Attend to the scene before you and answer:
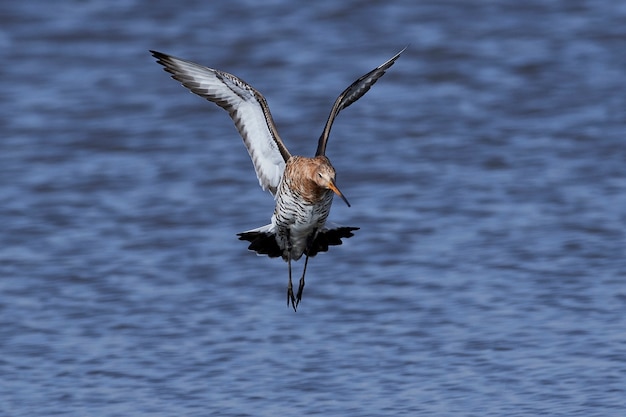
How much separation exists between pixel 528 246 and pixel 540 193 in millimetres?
1072

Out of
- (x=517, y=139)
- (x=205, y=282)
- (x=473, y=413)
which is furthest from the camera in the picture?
(x=517, y=139)

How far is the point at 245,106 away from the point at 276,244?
803mm

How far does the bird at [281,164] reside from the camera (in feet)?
24.9

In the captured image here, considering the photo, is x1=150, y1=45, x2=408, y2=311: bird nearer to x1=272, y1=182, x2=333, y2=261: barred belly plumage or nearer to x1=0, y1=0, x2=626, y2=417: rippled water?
x1=272, y1=182, x2=333, y2=261: barred belly plumage

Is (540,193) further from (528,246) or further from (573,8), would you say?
(573,8)

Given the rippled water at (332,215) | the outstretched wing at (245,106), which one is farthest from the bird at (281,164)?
the rippled water at (332,215)

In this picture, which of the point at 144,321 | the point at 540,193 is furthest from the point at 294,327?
the point at 540,193

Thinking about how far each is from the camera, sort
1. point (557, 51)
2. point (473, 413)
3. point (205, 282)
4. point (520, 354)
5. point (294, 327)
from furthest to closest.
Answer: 1. point (557, 51)
2. point (205, 282)
3. point (294, 327)
4. point (520, 354)
5. point (473, 413)

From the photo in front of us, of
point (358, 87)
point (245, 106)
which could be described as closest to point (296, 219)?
point (245, 106)

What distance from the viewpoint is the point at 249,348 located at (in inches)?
344

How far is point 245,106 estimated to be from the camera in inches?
313

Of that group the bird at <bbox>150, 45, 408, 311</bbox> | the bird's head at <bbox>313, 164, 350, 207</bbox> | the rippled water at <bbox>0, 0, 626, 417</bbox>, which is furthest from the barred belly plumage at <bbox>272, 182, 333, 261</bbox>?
the rippled water at <bbox>0, 0, 626, 417</bbox>

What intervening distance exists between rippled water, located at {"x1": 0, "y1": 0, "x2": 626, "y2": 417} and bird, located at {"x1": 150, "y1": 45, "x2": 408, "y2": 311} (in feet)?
2.81

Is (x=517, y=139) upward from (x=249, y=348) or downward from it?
upward
